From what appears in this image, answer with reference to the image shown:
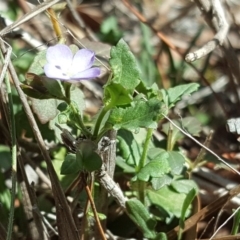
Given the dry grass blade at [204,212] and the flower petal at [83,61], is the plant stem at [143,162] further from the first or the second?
the flower petal at [83,61]

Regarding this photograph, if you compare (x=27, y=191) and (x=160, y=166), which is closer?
(x=160, y=166)

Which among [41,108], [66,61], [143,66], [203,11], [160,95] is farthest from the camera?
[143,66]

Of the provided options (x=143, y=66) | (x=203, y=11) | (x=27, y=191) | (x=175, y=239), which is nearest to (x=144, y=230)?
(x=175, y=239)

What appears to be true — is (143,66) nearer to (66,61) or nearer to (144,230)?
(144,230)

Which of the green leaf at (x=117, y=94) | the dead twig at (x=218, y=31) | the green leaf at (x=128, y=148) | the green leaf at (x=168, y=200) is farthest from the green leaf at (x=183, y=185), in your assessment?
the green leaf at (x=117, y=94)

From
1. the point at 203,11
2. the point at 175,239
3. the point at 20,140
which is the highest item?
the point at 203,11

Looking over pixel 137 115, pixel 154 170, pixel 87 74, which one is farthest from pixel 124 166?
pixel 87 74

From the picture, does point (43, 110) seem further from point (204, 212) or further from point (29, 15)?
point (204, 212)

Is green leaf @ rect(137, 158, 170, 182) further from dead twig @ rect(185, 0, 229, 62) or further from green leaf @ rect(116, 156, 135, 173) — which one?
dead twig @ rect(185, 0, 229, 62)
